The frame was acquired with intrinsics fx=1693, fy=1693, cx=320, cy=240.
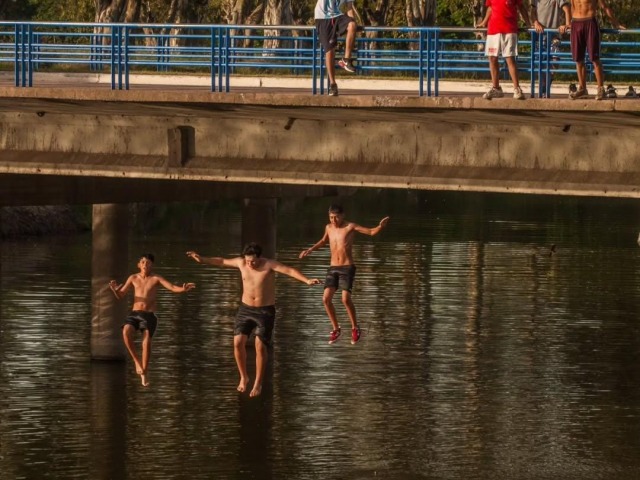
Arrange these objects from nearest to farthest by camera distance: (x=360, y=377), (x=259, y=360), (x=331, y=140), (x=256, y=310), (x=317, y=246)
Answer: (x=259, y=360) < (x=256, y=310) < (x=331, y=140) < (x=317, y=246) < (x=360, y=377)

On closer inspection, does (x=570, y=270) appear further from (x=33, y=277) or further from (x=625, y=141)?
(x=625, y=141)

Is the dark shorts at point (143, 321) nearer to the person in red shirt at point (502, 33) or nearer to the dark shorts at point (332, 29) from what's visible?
the dark shorts at point (332, 29)

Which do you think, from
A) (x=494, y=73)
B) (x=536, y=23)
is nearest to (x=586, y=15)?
(x=536, y=23)

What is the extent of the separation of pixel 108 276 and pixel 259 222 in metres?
4.44

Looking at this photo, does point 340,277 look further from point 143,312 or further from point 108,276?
point 108,276

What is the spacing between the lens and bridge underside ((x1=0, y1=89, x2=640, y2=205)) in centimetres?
2086

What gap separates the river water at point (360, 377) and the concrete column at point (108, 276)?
0.54m

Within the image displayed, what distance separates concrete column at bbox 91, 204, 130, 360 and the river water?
0.54 metres

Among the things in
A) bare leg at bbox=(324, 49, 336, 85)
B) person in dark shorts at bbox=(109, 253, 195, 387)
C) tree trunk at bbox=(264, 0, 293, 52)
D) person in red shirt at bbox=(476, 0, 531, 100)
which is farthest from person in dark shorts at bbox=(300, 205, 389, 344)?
tree trunk at bbox=(264, 0, 293, 52)

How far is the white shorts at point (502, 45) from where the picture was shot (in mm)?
21438

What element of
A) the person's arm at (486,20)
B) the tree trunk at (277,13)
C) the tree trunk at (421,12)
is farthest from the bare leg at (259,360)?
the tree trunk at (277,13)

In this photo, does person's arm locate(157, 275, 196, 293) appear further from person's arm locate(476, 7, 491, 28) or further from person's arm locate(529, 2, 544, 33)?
person's arm locate(529, 2, 544, 33)

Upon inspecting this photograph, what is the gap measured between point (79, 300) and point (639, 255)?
19.4m

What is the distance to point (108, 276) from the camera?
33.6 meters
